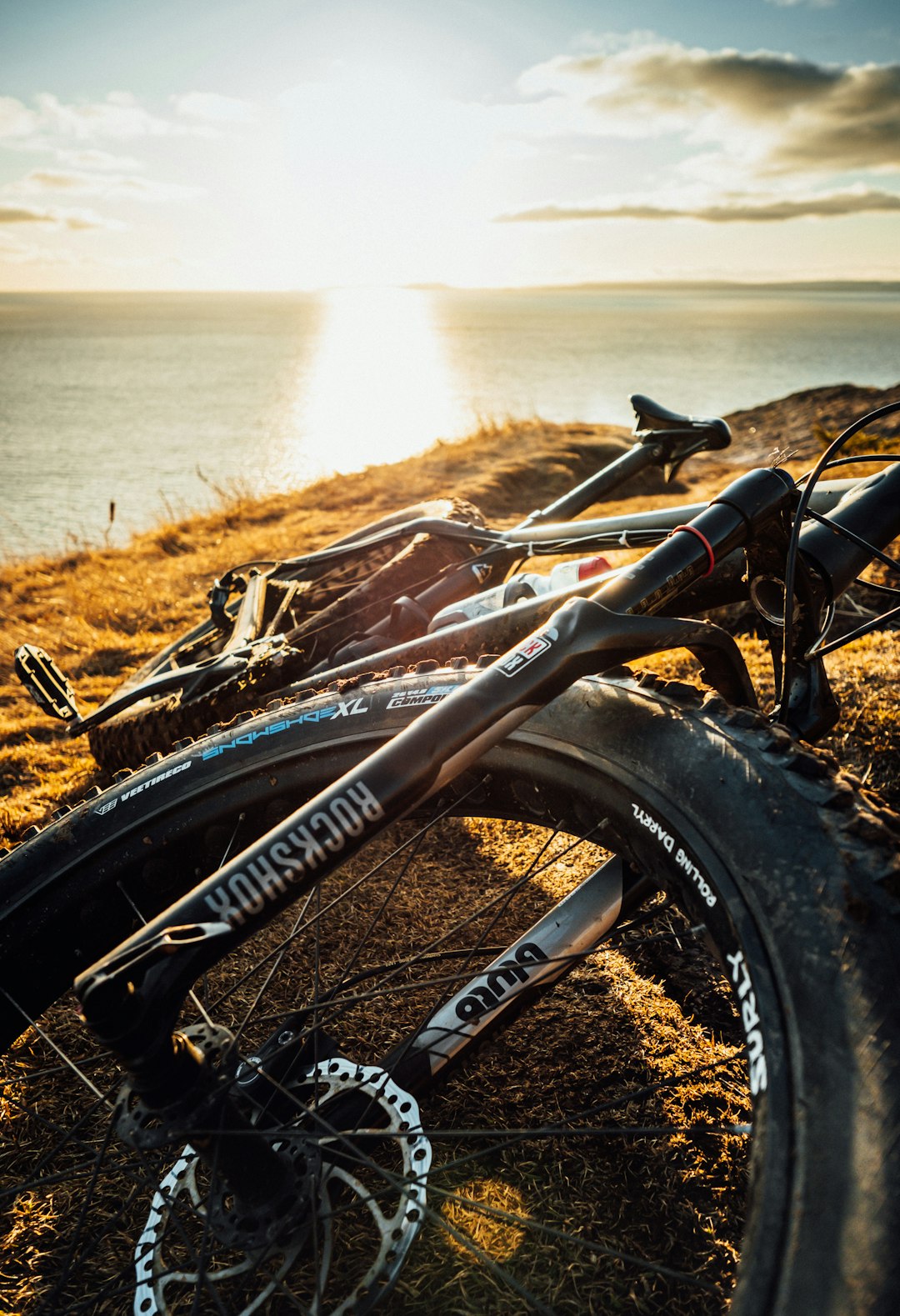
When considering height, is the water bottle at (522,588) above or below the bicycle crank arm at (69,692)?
above

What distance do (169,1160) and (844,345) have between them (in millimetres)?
79265

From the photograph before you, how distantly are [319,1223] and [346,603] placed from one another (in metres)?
2.57

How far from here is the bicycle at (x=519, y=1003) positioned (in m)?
1.10

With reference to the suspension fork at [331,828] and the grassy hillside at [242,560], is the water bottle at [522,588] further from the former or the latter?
the grassy hillside at [242,560]

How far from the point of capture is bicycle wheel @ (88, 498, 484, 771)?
3154 millimetres

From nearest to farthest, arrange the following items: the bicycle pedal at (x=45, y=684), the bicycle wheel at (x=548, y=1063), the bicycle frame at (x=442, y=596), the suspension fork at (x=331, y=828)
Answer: the bicycle wheel at (x=548, y=1063) → the suspension fork at (x=331, y=828) → the bicycle frame at (x=442, y=596) → the bicycle pedal at (x=45, y=684)

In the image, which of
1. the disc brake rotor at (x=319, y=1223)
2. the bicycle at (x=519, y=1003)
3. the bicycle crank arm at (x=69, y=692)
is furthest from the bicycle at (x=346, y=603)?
the disc brake rotor at (x=319, y=1223)

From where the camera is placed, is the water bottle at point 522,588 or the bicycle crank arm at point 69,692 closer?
the water bottle at point 522,588

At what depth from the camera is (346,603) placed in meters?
3.70

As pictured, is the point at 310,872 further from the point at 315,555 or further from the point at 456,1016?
the point at 315,555

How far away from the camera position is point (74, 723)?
335cm

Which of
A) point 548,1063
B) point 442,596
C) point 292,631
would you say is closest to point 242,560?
point 292,631

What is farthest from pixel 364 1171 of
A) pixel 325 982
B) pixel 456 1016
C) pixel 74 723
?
pixel 74 723

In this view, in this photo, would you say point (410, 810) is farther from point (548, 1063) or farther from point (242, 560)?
point (242, 560)
